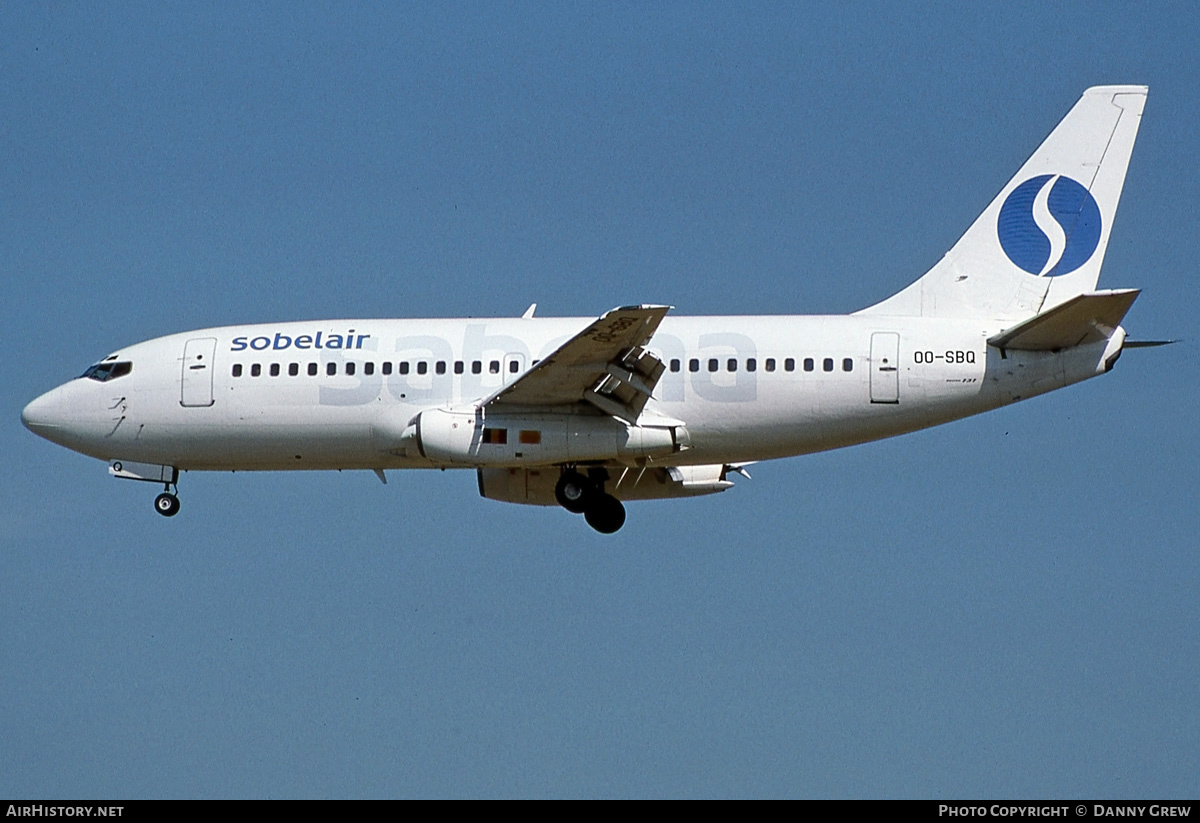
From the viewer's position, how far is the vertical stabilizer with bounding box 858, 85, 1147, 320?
3744cm

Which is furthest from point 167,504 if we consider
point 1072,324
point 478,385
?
point 1072,324

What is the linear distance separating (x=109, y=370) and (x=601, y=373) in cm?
1100

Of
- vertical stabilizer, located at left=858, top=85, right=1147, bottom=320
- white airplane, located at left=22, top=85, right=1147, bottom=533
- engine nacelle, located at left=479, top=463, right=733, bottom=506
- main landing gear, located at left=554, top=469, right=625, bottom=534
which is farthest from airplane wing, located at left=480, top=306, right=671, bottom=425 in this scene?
vertical stabilizer, located at left=858, top=85, right=1147, bottom=320

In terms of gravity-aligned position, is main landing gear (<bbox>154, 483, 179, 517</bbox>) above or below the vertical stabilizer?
below

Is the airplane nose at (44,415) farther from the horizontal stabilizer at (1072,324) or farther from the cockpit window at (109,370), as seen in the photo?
the horizontal stabilizer at (1072,324)

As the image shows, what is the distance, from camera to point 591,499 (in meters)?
38.5

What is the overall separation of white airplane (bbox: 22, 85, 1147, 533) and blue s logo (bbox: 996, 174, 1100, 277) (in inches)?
1.5

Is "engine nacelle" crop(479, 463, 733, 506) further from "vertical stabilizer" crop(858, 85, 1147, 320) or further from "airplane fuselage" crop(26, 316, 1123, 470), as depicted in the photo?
"vertical stabilizer" crop(858, 85, 1147, 320)

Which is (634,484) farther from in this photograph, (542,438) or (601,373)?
(601,373)

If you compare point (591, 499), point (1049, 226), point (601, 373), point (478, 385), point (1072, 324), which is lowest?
point (591, 499)

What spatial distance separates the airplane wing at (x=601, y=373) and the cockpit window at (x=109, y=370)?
26.1 feet
